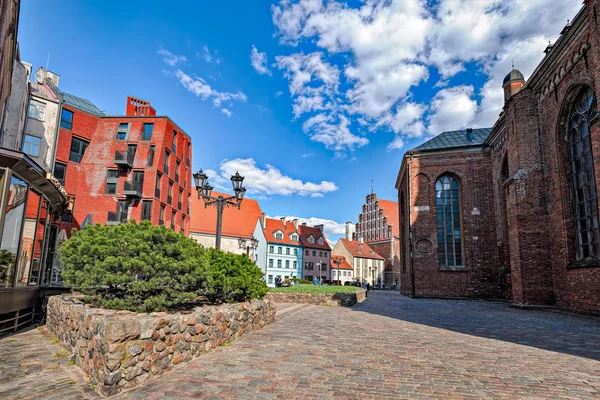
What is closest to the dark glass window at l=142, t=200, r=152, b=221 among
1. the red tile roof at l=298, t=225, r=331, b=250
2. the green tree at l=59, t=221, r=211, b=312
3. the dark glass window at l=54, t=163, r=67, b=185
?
the dark glass window at l=54, t=163, r=67, b=185

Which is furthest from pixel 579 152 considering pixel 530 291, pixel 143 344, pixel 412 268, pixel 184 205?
pixel 184 205

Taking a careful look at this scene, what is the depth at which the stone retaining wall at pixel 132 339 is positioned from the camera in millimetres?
4574

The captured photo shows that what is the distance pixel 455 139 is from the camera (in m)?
28.3

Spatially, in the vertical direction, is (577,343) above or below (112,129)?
below

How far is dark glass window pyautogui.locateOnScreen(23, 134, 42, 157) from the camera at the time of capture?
24.3m

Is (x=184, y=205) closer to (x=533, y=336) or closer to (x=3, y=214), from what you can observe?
(x=3, y=214)

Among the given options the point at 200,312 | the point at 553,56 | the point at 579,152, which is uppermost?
the point at 553,56

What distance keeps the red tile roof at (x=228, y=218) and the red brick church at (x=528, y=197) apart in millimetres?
25678

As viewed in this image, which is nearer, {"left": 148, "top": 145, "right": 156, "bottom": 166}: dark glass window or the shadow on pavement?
the shadow on pavement

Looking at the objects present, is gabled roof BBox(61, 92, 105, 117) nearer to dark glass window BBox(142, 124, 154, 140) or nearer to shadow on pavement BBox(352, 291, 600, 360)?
dark glass window BBox(142, 124, 154, 140)

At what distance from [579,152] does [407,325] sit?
36.0ft

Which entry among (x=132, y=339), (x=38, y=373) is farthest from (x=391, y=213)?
(x=38, y=373)

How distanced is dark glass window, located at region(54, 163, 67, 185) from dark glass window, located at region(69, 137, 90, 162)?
105 centimetres

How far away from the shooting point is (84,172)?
30250 millimetres
